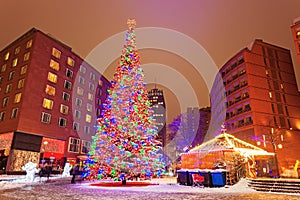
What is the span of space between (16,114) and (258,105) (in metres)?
40.1

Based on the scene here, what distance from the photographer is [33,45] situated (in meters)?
32.5

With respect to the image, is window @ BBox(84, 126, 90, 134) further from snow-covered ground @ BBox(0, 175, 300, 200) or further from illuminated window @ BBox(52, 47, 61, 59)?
snow-covered ground @ BBox(0, 175, 300, 200)

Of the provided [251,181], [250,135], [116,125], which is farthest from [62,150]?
[250,135]

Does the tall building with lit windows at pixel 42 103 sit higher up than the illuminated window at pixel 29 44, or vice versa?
the illuminated window at pixel 29 44

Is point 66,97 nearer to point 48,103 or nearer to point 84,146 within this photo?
point 48,103

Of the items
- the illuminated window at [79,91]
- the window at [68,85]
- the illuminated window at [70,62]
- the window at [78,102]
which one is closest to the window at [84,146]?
the window at [78,102]

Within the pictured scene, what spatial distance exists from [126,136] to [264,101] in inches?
1328

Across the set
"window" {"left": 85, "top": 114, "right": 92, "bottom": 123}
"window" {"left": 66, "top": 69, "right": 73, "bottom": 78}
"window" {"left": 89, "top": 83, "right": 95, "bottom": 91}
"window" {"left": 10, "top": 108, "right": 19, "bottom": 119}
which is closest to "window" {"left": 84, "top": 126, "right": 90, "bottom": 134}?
"window" {"left": 85, "top": 114, "right": 92, "bottom": 123}

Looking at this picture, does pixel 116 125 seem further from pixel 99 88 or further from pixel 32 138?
pixel 99 88

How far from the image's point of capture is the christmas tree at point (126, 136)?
16.0 m

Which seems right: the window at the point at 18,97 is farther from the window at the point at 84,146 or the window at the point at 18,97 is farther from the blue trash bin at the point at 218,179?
the blue trash bin at the point at 218,179

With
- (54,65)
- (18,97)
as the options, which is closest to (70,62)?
(54,65)

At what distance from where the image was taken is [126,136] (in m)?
16.4

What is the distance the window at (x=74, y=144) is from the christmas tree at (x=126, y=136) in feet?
65.2
